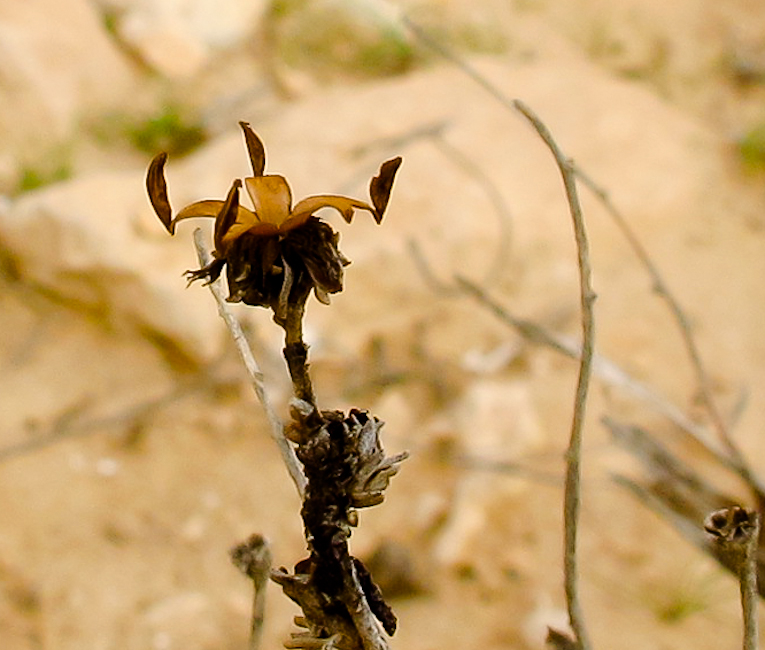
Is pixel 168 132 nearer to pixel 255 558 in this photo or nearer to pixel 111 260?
pixel 111 260

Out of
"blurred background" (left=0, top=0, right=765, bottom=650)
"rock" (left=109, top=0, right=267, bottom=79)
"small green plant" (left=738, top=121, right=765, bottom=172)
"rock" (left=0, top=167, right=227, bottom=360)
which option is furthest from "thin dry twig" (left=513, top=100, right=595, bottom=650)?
"rock" (left=109, top=0, right=267, bottom=79)

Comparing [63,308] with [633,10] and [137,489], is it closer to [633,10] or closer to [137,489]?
[137,489]

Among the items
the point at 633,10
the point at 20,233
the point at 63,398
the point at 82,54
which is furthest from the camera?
the point at 633,10

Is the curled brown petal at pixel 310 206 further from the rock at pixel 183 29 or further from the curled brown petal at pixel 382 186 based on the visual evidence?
the rock at pixel 183 29

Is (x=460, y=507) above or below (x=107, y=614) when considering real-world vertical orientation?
above

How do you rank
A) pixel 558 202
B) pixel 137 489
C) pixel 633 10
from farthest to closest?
pixel 633 10 → pixel 558 202 → pixel 137 489

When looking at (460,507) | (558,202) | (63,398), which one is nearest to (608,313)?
(558,202)

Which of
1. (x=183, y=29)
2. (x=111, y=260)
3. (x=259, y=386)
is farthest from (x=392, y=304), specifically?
(x=259, y=386)
